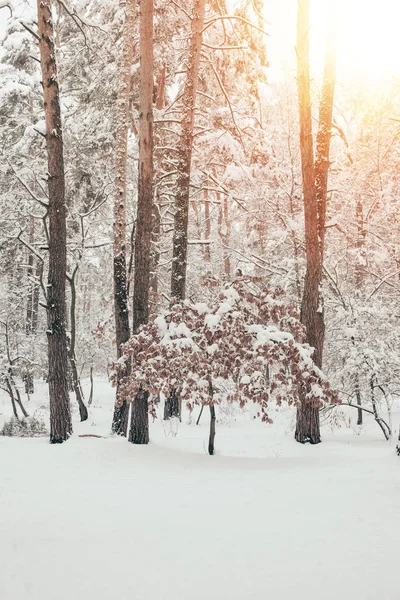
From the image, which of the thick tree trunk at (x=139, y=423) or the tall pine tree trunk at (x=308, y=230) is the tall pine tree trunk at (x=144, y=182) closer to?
the thick tree trunk at (x=139, y=423)

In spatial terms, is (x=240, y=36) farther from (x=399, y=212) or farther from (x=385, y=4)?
(x=399, y=212)

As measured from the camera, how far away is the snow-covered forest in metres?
3.43

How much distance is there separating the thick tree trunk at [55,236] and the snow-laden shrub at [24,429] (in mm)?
2535

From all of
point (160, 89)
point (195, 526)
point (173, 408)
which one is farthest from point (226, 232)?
point (195, 526)

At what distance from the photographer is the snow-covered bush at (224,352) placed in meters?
6.42

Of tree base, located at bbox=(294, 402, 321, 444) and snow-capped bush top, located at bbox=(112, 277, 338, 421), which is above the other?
snow-capped bush top, located at bbox=(112, 277, 338, 421)

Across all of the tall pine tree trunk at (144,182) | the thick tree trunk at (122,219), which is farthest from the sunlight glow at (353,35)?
→ the thick tree trunk at (122,219)

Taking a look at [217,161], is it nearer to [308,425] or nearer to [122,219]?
[122,219]

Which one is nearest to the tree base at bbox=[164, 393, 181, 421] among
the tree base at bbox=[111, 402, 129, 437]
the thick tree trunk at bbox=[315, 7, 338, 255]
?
the tree base at bbox=[111, 402, 129, 437]

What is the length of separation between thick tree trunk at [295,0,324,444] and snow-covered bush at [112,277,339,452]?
129 cm

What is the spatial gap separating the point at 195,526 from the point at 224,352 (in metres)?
3.03

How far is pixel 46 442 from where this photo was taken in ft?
25.5

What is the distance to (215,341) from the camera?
661cm

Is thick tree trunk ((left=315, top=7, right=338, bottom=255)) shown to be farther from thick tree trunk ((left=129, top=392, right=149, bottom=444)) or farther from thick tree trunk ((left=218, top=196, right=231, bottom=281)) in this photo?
thick tree trunk ((left=218, top=196, right=231, bottom=281))
